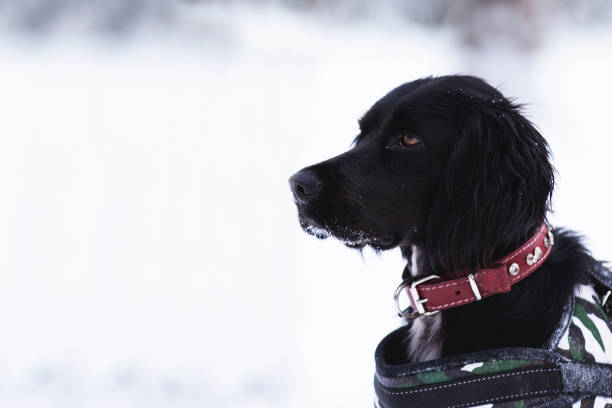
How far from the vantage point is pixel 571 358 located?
4.14 feet

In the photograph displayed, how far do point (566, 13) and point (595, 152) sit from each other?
3.25 ft

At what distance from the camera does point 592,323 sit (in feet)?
4.43

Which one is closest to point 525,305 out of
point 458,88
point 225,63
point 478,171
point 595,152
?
point 478,171

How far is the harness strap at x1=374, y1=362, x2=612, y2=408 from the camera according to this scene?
4.09ft

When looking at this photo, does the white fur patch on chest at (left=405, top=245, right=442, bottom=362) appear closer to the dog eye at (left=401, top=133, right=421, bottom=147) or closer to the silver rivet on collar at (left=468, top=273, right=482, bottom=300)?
the silver rivet on collar at (left=468, top=273, right=482, bottom=300)


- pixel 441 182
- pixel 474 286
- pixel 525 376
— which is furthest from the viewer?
pixel 441 182

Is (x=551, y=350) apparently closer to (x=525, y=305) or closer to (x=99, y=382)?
(x=525, y=305)

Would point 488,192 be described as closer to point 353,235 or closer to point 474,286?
point 474,286

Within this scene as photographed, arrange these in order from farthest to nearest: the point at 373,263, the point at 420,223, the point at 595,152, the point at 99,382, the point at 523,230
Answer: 1. the point at 595,152
2. the point at 373,263
3. the point at 99,382
4. the point at 420,223
5. the point at 523,230

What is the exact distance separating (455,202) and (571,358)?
17.2 inches

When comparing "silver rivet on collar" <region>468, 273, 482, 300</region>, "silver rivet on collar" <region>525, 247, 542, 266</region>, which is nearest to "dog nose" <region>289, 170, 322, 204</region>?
"silver rivet on collar" <region>468, 273, 482, 300</region>

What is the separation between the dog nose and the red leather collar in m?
0.35

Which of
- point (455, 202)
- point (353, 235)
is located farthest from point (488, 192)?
point (353, 235)

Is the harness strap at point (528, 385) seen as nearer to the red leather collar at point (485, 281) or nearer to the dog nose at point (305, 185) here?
the red leather collar at point (485, 281)
